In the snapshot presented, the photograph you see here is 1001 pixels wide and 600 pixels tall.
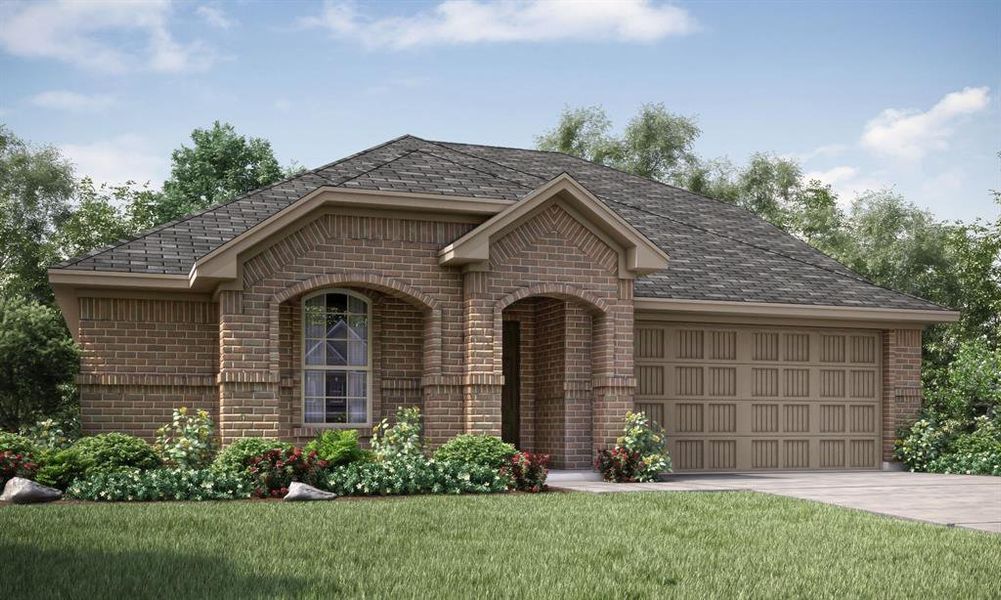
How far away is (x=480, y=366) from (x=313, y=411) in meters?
2.68

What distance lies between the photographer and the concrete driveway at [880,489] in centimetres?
1373

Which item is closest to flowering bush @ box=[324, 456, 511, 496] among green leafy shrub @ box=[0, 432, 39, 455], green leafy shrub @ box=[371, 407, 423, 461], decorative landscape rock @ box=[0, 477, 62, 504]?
green leafy shrub @ box=[371, 407, 423, 461]

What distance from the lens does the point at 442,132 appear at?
3759cm

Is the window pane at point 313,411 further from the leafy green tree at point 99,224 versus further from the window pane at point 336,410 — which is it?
the leafy green tree at point 99,224

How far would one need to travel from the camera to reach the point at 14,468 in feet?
48.6

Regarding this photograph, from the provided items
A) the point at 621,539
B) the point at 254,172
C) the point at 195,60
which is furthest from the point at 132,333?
the point at 195,60

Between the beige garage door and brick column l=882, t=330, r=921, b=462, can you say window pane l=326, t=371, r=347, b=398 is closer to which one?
the beige garage door

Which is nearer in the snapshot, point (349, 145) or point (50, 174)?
point (349, 145)

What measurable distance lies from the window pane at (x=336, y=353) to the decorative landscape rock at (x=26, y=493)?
497 cm

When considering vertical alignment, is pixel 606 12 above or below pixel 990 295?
above

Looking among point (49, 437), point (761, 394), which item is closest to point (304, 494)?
point (49, 437)

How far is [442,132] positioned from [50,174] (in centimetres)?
1623

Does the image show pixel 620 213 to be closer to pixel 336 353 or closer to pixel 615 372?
pixel 615 372

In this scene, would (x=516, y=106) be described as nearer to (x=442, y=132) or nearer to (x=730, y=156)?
(x=442, y=132)
